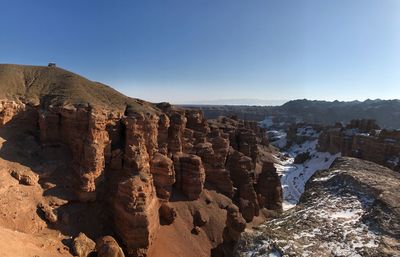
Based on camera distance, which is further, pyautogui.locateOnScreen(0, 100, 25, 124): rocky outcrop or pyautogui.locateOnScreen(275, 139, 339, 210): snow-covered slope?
pyautogui.locateOnScreen(275, 139, 339, 210): snow-covered slope

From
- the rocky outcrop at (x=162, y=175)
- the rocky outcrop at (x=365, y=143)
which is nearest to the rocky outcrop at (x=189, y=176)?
the rocky outcrop at (x=162, y=175)

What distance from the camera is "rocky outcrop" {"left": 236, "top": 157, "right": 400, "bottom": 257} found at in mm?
6734

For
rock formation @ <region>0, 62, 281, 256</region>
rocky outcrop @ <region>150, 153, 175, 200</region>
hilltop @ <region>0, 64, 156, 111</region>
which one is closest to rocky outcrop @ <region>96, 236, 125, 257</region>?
rock formation @ <region>0, 62, 281, 256</region>

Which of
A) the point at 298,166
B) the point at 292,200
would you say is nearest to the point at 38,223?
the point at 292,200

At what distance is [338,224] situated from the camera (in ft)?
24.7

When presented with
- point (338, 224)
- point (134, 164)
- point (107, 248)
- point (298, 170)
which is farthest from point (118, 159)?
point (298, 170)

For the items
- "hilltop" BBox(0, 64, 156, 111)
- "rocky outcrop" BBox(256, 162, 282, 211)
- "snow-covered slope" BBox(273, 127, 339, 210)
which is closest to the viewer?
"hilltop" BBox(0, 64, 156, 111)

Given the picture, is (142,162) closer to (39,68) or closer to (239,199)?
(239,199)

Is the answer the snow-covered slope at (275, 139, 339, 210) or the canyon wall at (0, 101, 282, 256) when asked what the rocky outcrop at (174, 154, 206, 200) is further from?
the snow-covered slope at (275, 139, 339, 210)

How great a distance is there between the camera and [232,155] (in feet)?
150

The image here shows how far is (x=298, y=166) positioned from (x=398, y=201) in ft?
278

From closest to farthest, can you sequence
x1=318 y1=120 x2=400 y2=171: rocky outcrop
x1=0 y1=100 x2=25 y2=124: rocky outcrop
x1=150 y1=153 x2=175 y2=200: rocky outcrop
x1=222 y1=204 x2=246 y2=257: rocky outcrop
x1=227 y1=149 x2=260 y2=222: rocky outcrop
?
x1=222 y1=204 x2=246 y2=257: rocky outcrop
x1=0 y1=100 x2=25 y2=124: rocky outcrop
x1=150 y1=153 x2=175 y2=200: rocky outcrop
x1=227 y1=149 x2=260 y2=222: rocky outcrop
x1=318 y1=120 x2=400 y2=171: rocky outcrop

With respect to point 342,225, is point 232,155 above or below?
below

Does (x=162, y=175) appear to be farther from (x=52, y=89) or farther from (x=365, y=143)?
(x=365, y=143)
